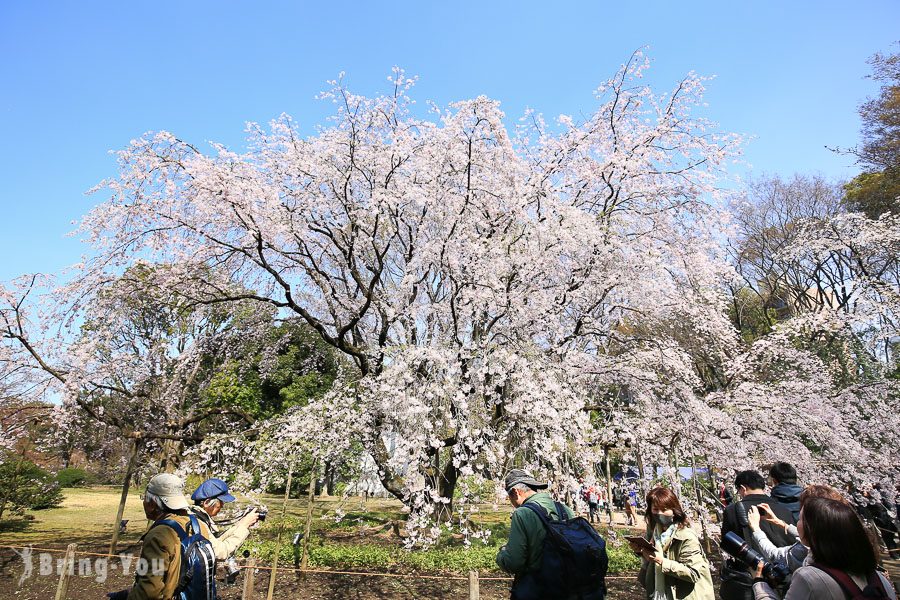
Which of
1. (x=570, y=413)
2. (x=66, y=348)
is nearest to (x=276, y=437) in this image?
(x=66, y=348)

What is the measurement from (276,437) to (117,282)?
346 cm

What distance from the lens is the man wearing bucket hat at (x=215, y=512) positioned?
9.00ft

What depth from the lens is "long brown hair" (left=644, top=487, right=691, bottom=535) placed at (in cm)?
305

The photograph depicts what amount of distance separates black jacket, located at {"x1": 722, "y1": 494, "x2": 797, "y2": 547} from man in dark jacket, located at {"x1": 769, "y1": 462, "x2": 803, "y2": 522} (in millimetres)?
161

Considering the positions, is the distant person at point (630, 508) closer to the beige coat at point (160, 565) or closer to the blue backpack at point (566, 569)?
the blue backpack at point (566, 569)

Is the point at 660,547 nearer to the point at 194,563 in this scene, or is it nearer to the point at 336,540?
the point at 194,563

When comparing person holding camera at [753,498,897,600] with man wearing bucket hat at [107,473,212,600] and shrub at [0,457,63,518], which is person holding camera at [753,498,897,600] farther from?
shrub at [0,457,63,518]

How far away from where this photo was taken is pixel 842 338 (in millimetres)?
13156

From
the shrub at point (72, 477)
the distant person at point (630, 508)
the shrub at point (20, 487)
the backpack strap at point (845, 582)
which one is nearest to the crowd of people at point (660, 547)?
the backpack strap at point (845, 582)

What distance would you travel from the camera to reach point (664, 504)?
3129mm

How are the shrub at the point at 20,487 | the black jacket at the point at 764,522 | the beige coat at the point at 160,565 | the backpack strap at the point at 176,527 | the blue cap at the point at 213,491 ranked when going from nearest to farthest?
the beige coat at the point at 160,565
the backpack strap at the point at 176,527
the black jacket at the point at 764,522
the blue cap at the point at 213,491
the shrub at the point at 20,487

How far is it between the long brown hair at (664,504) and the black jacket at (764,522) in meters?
0.26

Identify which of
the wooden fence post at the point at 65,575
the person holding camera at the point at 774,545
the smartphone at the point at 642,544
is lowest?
the wooden fence post at the point at 65,575

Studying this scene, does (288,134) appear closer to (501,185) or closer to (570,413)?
(501,185)
